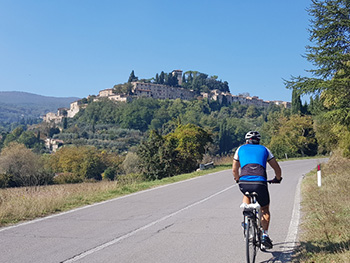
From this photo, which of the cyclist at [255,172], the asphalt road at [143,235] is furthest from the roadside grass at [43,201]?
the cyclist at [255,172]

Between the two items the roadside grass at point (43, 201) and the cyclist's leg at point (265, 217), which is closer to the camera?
the cyclist's leg at point (265, 217)

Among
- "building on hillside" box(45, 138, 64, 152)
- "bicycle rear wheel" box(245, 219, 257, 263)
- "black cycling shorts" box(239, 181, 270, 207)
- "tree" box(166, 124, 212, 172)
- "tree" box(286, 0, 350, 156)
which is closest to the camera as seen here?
"bicycle rear wheel" box(245, 219, 257, 263)

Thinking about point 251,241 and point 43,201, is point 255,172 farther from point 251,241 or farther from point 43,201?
point 43,201

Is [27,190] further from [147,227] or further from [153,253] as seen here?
[153,253]

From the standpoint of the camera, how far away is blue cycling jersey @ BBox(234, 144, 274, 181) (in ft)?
17.3

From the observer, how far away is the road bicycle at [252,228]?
Result: 5.02 m

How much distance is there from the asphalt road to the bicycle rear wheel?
0.35 meters

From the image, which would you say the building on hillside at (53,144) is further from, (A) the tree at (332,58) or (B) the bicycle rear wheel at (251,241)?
(B) the bicycle rear wheel at (251,241)

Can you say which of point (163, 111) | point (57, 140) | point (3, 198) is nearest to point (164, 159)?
point (3, 198)

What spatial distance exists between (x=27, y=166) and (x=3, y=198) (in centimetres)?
4707

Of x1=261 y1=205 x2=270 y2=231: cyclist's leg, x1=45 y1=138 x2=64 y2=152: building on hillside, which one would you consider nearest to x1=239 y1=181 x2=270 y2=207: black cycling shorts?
x1=261 y1=205 x2=270 y2=231: cyclist's leg

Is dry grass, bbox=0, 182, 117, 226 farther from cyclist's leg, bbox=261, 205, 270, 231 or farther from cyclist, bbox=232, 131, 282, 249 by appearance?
cyclist's leg, bbox=261, 205, 270, 231

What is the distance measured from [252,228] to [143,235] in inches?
94.5

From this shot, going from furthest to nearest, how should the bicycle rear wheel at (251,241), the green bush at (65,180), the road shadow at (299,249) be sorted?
1. the green bush at (65,180)
2. the road shadow at (299,249)
3. the bicycle rear wheel at (251,241)
